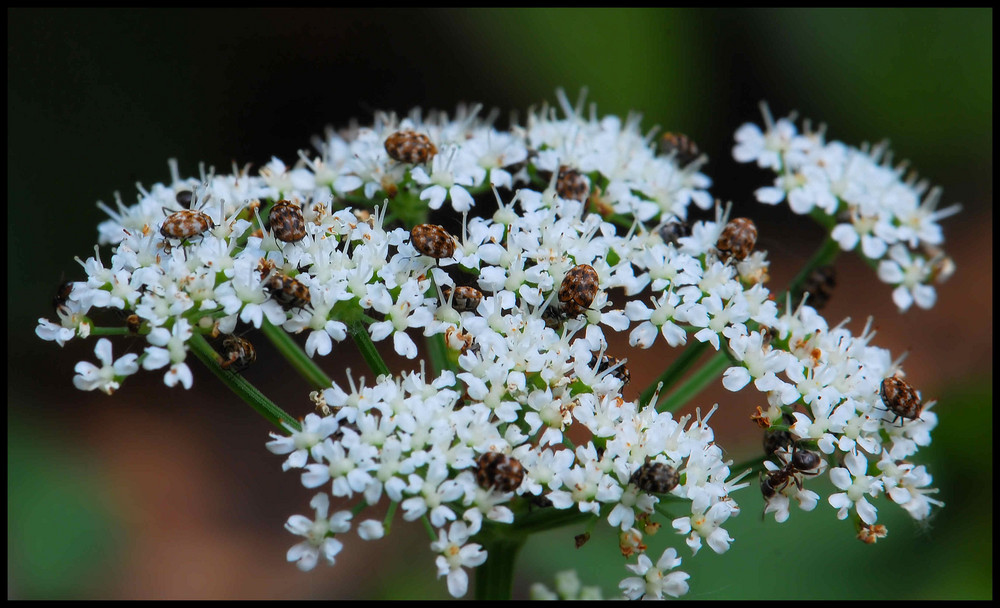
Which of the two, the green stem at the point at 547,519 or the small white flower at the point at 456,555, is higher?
→ the green stem at the point at 547,519

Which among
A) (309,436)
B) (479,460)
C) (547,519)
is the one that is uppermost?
(309,436)

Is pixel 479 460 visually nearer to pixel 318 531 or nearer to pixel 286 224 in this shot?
pixel 318 531

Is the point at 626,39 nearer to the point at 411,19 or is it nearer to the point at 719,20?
the point at 719,20

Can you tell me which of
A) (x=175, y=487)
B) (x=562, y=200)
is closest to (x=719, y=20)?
(x=562, y=200)

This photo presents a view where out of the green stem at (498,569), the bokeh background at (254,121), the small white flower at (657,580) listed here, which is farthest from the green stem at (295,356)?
the bokeh background at (254,121)

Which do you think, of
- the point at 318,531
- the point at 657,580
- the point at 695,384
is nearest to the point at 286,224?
the point at 318,531

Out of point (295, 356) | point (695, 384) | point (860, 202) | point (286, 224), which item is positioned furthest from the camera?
point (860, 202)

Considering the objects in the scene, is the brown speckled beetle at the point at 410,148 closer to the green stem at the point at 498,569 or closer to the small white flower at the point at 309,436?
the small white flower at the point at 309,436
